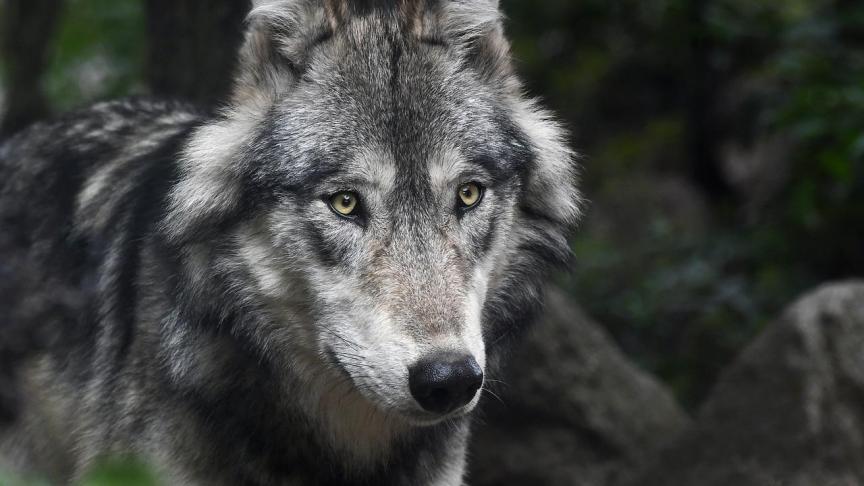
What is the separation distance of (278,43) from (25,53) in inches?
156

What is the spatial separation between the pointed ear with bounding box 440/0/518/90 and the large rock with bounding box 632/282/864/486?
2.30 m

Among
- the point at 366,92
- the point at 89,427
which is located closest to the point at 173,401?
the point at 89,427

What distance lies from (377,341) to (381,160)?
1.91ft

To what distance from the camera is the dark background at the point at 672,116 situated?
19.3 feet

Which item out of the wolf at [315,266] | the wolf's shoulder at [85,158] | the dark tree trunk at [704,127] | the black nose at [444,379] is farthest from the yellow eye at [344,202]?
the dark tree trunk at [704,127]

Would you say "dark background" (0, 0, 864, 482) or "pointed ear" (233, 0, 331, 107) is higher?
"pointed ear" (233, 0, 331, 107)

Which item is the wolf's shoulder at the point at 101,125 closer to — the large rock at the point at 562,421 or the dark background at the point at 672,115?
the dark background at the point at 672,115

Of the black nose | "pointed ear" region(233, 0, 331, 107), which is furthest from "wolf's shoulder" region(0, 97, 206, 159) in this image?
the black nose

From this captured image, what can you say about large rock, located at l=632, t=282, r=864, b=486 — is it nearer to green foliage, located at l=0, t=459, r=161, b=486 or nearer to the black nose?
the black nose

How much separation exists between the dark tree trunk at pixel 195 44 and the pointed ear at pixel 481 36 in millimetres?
2289

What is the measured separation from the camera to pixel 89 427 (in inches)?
146

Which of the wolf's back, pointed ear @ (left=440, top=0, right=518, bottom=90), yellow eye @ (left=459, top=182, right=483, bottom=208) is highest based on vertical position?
pointed ear @ (left=440, top=0, right=518, bottom=90)

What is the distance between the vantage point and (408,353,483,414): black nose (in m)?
2.79

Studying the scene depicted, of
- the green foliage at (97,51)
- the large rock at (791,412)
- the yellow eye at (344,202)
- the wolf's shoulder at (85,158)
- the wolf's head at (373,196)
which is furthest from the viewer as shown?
the green foliage at (97,51)
